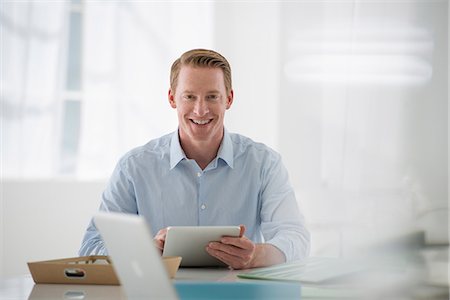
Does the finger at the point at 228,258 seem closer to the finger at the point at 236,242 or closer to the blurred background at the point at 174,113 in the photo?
the finger at the point at 236,242

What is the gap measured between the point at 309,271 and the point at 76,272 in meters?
0.47

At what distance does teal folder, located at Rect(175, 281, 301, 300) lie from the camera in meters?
1.23

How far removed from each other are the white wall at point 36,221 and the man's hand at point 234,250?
216 centimetres

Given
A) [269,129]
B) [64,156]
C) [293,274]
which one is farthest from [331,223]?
[293,274]

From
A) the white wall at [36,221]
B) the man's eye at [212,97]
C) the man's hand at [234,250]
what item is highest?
the man's eye at [212,97]

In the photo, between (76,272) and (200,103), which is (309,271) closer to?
(76,272)

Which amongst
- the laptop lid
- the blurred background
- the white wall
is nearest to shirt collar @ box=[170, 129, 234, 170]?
the laptop lid

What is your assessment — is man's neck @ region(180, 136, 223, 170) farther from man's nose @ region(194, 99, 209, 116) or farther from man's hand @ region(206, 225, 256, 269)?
man's hand @ region(206, 225, 256, 269)

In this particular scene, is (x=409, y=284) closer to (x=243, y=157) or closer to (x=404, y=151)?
(x=243, y=157)

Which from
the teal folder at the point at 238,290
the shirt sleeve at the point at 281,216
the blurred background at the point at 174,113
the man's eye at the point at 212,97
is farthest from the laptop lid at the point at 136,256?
the blurred background at the point at 174,113

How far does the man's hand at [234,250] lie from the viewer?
5.08 ft

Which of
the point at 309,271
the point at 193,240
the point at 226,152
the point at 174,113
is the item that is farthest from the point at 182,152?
the point at 174,113

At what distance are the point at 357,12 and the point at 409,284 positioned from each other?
3.58 meters

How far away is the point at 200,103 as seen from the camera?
2057 millimetres
